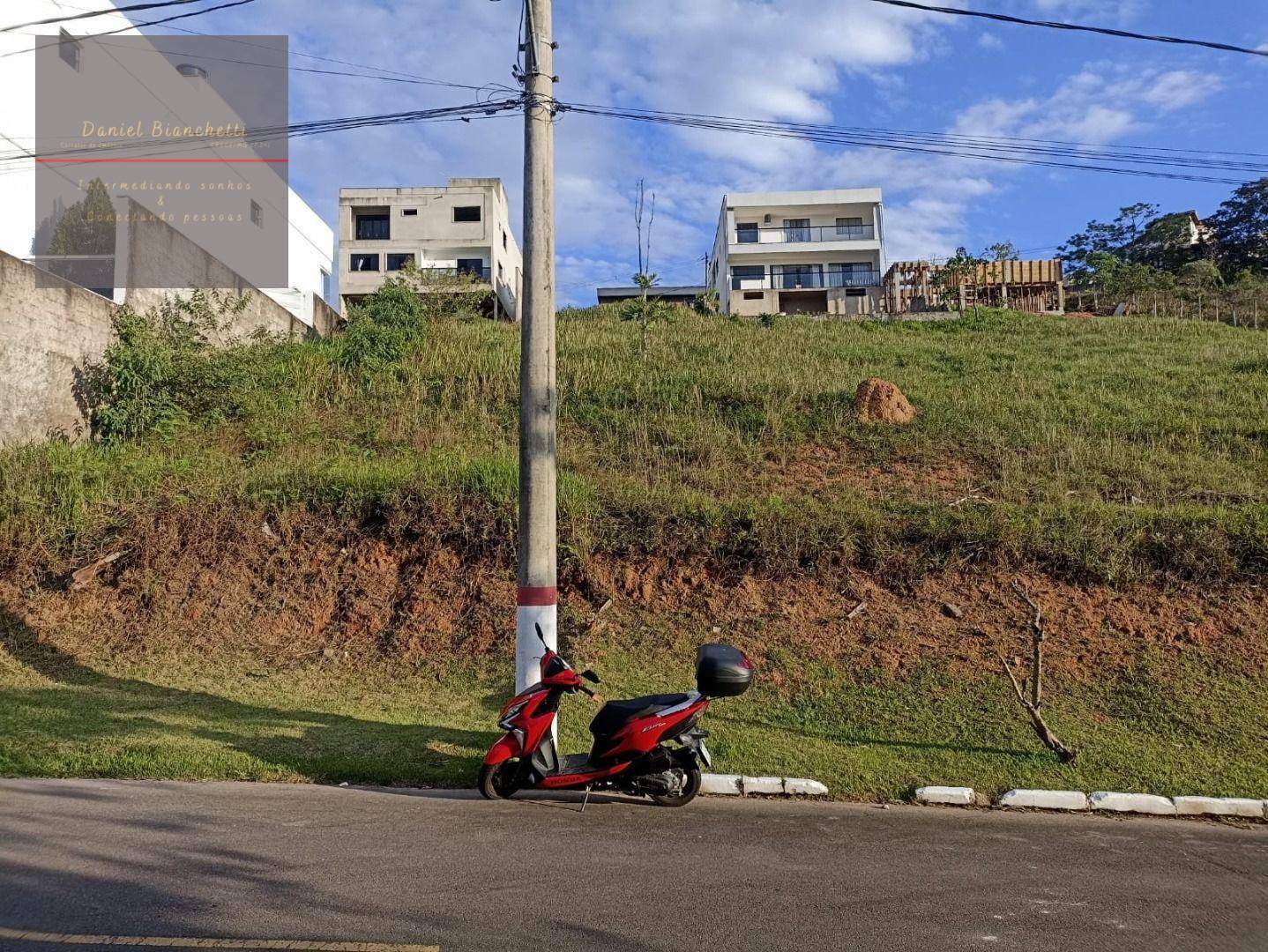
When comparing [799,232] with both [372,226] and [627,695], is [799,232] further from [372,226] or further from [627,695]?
[627,695]

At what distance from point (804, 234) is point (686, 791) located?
45556mm

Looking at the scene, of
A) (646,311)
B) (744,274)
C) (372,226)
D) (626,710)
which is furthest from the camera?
(744,274)

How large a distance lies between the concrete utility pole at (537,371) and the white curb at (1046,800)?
3.61 metres

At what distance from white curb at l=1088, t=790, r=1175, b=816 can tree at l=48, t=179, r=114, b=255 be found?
2229 centimetres

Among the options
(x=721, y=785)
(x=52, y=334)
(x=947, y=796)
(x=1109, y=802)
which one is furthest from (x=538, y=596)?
(x=52, y=334)

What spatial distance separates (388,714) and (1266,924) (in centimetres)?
661

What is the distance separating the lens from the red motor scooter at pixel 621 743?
595 centimetres

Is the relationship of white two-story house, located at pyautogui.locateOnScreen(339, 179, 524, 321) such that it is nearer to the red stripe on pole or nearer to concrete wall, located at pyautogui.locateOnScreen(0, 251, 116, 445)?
concrete wall, located at pyautogui.locateOnScreen(0, 251, 116, 445)

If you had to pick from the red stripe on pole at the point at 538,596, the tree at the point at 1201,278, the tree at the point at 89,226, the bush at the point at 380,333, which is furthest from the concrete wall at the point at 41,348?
the tree at the point at 1201,278

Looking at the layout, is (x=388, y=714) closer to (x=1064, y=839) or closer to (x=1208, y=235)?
(x=1064, y=839)

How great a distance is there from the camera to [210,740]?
705cm

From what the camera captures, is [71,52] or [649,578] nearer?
[649,578]

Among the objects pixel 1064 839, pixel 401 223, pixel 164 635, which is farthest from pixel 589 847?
pixel 401 223

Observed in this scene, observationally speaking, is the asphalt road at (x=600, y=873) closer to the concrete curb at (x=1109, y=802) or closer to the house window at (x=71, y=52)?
the concrete curb at (x=1109, y=802)
